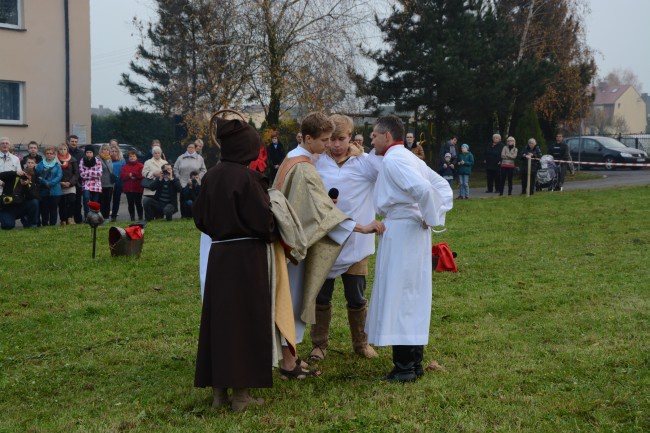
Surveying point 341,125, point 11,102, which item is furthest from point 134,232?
point 11,102

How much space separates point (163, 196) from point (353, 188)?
12.5 meters

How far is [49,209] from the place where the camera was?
1870cm

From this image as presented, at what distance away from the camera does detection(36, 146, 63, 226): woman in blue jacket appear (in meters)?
18.3

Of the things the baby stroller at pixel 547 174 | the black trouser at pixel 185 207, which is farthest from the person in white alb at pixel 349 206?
the baby stroller at pixel 547 174

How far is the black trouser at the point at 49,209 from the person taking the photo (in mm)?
18609

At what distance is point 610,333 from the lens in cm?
834

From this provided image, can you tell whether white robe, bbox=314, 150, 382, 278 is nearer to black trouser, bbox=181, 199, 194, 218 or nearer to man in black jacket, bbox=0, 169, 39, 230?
man in black jacket, bbox=0, 169, 39, 230

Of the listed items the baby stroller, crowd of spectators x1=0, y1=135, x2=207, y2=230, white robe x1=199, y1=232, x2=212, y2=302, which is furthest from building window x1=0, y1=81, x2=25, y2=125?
white robe x1=199, y1=232, x2=212, y2=302

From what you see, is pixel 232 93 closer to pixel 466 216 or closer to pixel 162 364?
pixel 466 216

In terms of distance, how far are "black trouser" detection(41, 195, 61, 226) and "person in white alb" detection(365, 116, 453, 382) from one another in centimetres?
1311

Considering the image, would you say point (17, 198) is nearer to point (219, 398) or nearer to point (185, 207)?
point (185, 207)

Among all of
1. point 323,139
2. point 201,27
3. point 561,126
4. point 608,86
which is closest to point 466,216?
point 323,139

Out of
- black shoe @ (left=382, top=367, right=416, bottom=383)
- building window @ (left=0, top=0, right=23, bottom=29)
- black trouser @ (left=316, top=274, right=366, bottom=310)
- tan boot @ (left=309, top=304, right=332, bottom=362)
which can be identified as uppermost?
building window @ (left=0, top=0, right=23, bottom=29)

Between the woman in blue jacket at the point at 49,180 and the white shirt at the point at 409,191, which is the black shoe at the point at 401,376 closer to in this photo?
the white shirt at the point at 409,191
